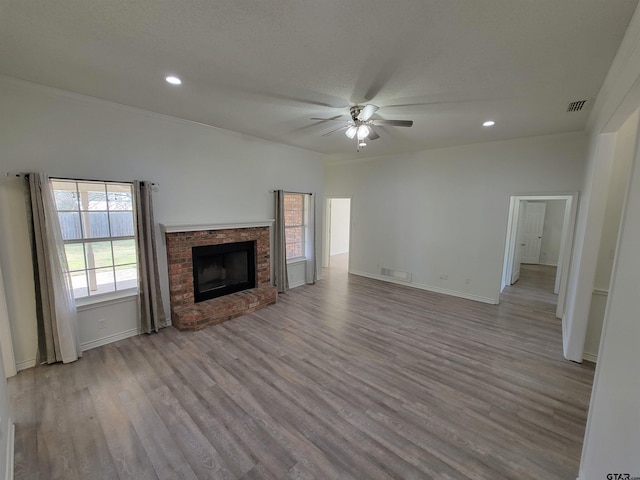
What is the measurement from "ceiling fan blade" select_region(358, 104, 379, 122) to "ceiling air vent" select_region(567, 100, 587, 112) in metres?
2.29

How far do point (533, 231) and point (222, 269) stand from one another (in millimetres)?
9281

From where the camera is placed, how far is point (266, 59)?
7.16 feet

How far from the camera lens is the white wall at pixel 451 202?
4461mm

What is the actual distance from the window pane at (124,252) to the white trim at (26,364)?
4.15 ft

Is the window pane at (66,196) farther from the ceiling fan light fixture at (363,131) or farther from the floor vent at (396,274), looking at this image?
the floor vent at (396,274)

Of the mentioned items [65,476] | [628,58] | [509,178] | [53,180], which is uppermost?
[628,58]

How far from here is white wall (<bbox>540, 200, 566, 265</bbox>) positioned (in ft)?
26.8

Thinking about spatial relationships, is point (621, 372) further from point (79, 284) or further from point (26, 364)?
point (26, 364)

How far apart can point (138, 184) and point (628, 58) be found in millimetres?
4885

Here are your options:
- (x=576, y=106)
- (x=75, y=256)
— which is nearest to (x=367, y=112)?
(x=576, y=106)

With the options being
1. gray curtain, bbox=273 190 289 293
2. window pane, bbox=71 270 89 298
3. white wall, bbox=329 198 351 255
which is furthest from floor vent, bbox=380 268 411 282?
window pane, bbox=71 270 89 298

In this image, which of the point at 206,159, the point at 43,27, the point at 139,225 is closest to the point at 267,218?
the point at 206,159

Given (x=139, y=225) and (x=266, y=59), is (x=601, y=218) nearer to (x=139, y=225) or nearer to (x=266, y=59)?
(x=266, y=59)

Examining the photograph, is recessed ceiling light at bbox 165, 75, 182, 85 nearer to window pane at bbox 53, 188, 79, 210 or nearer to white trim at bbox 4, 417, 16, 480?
window pane at bbox 53, 188, 79, 210
